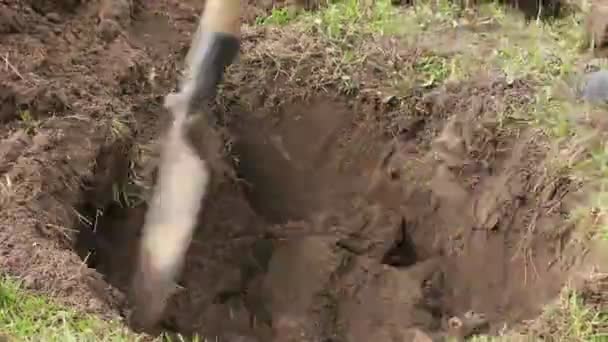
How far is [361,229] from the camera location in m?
4.21

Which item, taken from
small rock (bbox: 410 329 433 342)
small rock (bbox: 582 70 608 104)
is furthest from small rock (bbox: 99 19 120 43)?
small rock (bbox: 582 70 608 104)

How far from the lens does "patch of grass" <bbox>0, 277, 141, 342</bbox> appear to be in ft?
9.35

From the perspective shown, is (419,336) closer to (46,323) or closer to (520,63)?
(46,323)

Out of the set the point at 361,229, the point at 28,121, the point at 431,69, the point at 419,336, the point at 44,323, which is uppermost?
the point at 431,69

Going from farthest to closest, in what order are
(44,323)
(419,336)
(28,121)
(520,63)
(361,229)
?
(520,63) → (361,229) → (28,121) → (419,336) → (44,323)

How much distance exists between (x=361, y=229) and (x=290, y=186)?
17.6 inches

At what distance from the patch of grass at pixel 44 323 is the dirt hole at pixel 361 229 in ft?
2.26

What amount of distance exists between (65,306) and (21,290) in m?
0.18

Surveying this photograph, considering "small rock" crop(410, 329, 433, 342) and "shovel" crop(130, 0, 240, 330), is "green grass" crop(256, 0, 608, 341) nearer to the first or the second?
"small rock" crop(410, 329, 433, 342)

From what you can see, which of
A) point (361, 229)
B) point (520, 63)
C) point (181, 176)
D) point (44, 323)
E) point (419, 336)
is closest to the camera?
point (44, 323)

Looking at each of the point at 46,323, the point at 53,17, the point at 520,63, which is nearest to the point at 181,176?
the point at 53,17

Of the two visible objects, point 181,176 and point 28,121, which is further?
point 181,176

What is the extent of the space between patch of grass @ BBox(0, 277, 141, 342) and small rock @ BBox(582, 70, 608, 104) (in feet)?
7.43

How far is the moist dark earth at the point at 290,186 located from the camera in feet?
11.8
